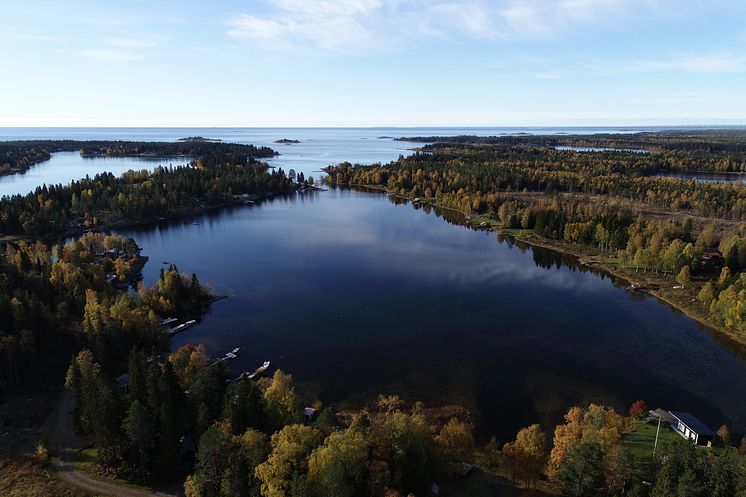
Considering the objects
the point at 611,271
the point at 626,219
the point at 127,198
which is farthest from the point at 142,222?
the point at 626,219

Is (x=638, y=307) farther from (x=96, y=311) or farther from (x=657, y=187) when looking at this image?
(x=657, y=187)

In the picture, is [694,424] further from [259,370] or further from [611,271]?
[611,271]

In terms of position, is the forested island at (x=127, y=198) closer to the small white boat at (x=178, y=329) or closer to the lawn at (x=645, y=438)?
the small white boat at (x=178, y=329)

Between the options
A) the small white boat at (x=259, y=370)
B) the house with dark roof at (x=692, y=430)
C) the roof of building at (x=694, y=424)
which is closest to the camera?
the house with dark roof at (x=692, y=430)

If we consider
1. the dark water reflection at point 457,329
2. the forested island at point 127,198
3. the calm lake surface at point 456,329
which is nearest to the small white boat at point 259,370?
the dark water reflection at point 457,329

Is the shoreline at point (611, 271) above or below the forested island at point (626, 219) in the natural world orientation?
below

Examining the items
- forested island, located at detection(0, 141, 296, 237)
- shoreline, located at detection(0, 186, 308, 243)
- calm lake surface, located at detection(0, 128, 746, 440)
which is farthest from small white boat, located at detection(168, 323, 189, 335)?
forested island, located at detection(0, 141, 296, 237)
